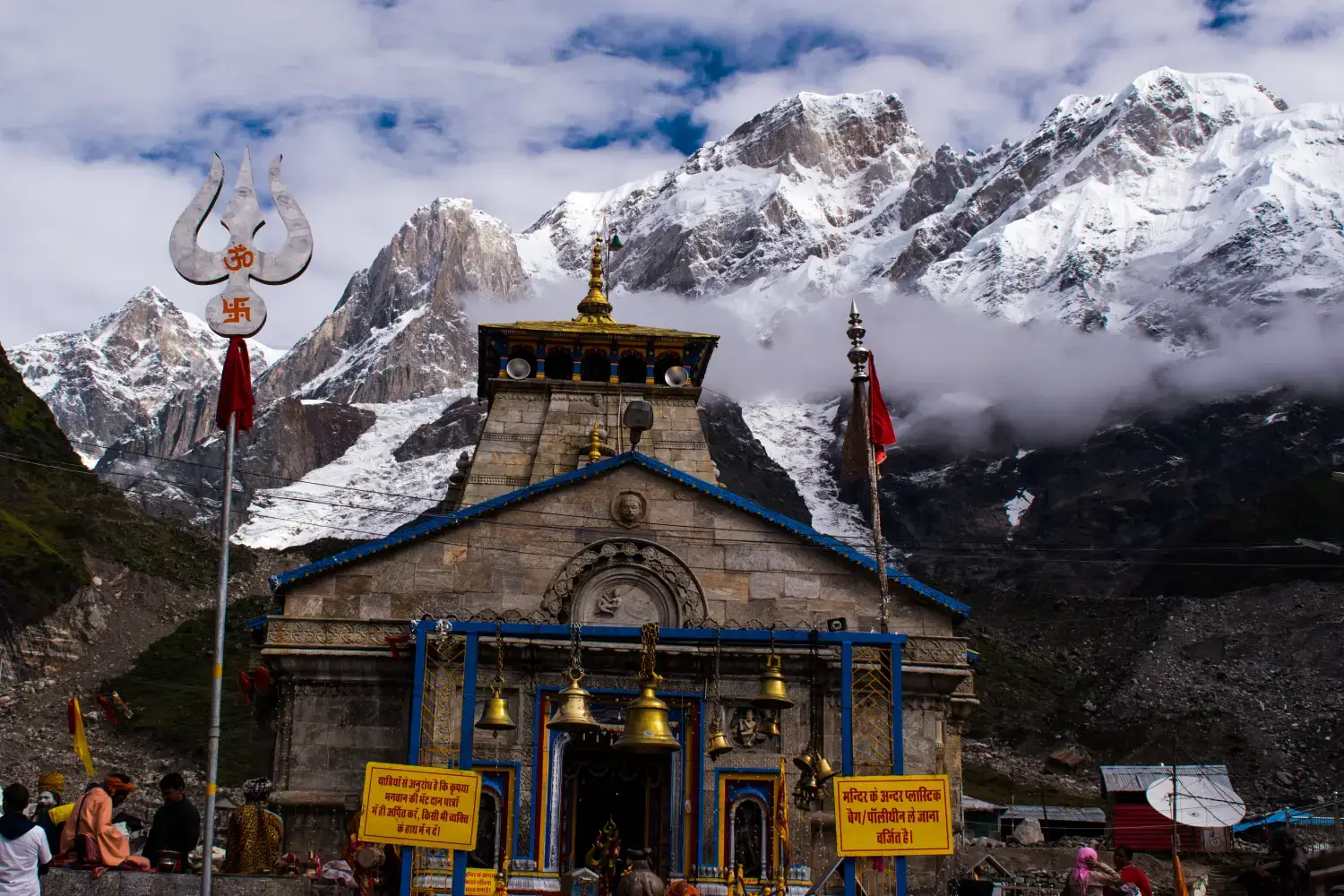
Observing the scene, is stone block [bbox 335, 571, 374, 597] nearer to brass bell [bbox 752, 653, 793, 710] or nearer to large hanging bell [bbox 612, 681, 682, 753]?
brass bell [bbox 752, 653, 793, 710]

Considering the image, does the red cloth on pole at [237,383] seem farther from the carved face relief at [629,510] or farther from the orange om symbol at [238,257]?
the carved face relief at [629,510]

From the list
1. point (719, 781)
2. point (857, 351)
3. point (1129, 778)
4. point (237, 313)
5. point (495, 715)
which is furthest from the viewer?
point (1129, 778)

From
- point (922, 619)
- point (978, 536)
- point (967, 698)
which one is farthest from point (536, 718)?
point (978, 536)

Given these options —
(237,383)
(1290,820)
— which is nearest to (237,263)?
(237,383)

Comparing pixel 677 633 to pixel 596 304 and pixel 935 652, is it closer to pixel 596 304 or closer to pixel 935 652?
pixel 935 652

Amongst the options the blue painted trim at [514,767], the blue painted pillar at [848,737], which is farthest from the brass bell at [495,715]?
the blue painted trim at [514,767]

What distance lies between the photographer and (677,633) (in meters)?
26.2

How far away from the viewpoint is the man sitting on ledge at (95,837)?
1777cm

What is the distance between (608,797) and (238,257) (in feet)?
42.8

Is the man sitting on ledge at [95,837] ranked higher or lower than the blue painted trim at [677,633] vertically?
lower

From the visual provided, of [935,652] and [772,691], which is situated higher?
[935,652]

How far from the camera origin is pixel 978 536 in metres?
194

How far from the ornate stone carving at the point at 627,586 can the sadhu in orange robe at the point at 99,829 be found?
538 inches

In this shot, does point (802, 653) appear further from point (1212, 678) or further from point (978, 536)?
point (978, 536)
